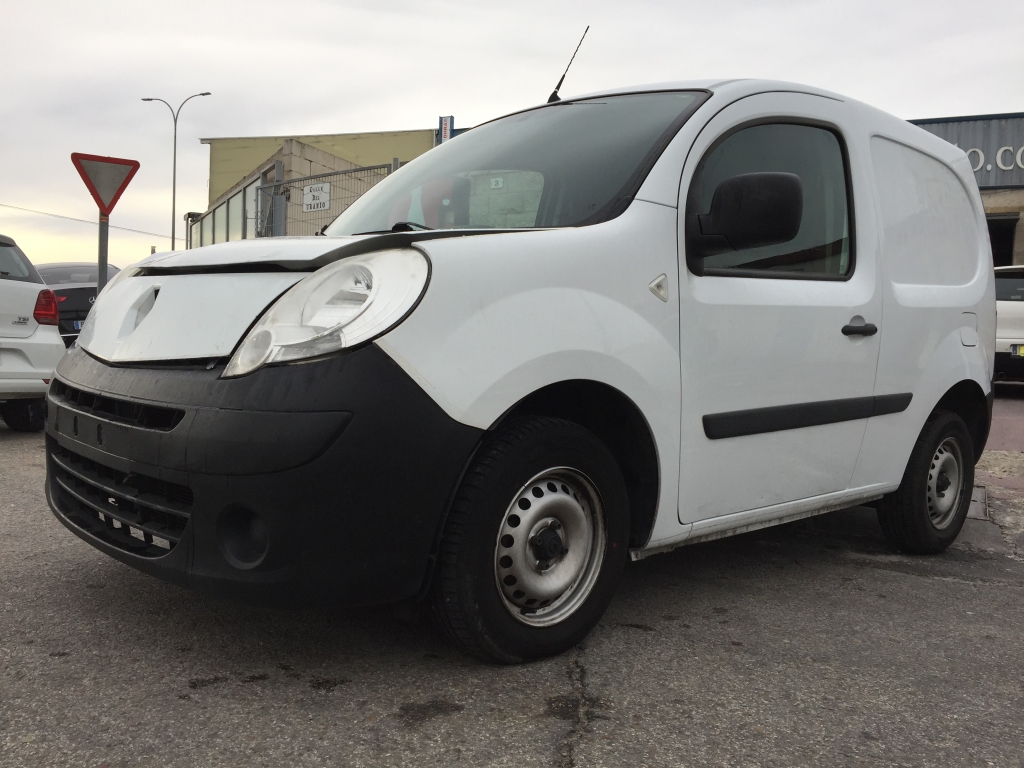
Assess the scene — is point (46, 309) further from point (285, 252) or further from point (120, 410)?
point (285, 252)

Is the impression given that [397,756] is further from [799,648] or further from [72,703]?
[799,648]

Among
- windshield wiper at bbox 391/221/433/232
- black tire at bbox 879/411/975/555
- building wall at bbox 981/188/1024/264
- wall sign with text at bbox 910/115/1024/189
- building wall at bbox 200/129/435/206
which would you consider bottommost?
black tire at bbox 879/411/975/555

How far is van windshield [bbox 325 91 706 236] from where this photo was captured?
279 cm

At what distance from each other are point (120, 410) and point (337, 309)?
639 mm

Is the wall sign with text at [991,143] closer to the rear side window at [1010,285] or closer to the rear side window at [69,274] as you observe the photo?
the rear side window at [1010,285]

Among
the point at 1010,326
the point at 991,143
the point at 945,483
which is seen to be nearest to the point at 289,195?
the point at 1010,326

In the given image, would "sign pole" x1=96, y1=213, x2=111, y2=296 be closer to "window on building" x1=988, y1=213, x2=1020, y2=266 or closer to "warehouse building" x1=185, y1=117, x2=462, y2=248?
"warehouse building" x1=185, y1=117, x2=462, y2=248

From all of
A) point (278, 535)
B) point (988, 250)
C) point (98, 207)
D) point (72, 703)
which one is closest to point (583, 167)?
point (278, 535)

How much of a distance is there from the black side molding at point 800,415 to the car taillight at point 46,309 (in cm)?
542

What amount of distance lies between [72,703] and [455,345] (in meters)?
1.16

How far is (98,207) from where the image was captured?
7.40m

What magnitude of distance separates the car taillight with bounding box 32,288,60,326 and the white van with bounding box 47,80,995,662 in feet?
13.4

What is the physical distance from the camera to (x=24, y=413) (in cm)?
690

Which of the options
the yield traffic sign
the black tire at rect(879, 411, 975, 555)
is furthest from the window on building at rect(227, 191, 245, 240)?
the black tire at rect(879, 411, 975, 555)
